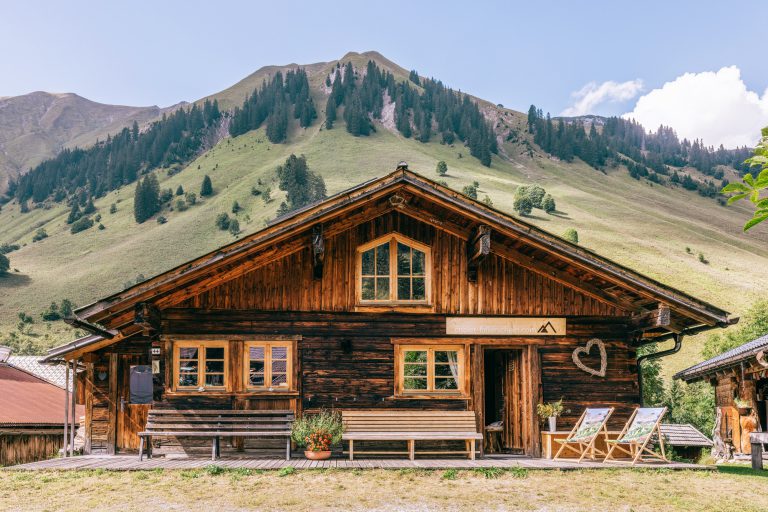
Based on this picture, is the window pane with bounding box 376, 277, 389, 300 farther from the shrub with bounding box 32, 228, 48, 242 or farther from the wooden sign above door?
the shrub with bounding box 32, 228, 48, 242

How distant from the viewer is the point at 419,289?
52.7 feet

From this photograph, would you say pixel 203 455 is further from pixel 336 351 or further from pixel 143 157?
pixel 143 157

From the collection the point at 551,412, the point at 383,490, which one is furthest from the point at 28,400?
the point at 383,490

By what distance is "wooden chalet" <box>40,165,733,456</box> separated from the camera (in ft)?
50.4

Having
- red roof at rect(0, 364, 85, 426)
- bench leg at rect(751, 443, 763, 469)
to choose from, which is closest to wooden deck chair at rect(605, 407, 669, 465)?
bench leg at rect(751, 443, 763, 469)

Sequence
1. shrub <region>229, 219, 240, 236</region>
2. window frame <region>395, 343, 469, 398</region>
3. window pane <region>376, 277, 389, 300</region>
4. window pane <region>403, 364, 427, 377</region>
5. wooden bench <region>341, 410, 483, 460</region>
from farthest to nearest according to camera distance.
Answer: shrub <region>229, 219, 240, 236</region> < window pane <region>403, 364, 427, 377</region> < window pane <region>376, 277, 389, 300</region> < window frame <region>395, 343, 469, 398</region> < wooden bench <region>341, 410, 483, 460</region>

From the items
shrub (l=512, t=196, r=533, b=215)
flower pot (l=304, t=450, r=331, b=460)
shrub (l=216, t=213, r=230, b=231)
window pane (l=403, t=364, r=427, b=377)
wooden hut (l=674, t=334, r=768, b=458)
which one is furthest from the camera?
shrub (l=216, t=213, r=230, b=231)

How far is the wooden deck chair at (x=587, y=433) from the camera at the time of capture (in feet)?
48.0

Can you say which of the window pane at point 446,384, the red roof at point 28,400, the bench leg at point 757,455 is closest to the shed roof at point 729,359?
the bench leg at point 757,455

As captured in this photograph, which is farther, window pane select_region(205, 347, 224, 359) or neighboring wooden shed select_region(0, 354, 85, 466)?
neighboring wooden shed select_region(0, 354, 85, 466)

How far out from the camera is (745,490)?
463 inches

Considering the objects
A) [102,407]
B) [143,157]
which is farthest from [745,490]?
[143,157]

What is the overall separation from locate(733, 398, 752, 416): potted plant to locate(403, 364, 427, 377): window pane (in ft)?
33.7

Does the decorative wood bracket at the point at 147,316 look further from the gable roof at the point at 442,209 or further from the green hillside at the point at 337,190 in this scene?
the green hillside at the point at 337,190
